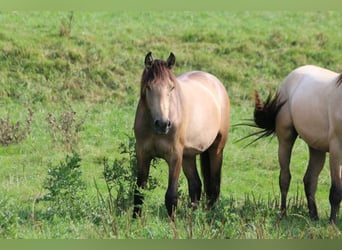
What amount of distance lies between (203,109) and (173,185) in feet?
3.54

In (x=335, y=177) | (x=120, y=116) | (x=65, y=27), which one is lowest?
(x=120, y=116)

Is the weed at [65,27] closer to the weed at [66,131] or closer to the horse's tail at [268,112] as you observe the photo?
the weed at [66,131]

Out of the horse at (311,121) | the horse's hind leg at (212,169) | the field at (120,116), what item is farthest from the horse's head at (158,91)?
the horse's hind leg at (212,169)

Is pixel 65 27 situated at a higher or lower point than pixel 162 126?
higher

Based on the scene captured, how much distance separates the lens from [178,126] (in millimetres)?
7055

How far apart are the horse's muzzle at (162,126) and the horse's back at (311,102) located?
1.79 metres

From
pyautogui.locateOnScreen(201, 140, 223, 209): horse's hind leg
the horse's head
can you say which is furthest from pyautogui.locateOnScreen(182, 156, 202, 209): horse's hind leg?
the horse's head

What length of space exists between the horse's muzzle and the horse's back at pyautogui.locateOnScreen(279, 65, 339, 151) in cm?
179

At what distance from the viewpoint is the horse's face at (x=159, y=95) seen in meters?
6.61

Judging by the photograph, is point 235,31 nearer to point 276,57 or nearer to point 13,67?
point 276,57

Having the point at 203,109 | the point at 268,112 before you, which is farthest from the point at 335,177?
the point at 203,109

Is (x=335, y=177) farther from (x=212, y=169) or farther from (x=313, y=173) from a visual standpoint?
(x=212, y=169)

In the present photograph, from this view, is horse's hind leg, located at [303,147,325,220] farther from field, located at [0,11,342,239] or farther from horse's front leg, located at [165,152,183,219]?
horse's front leg, located at [165,152,183,219]

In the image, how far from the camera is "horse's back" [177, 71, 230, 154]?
7.53m
